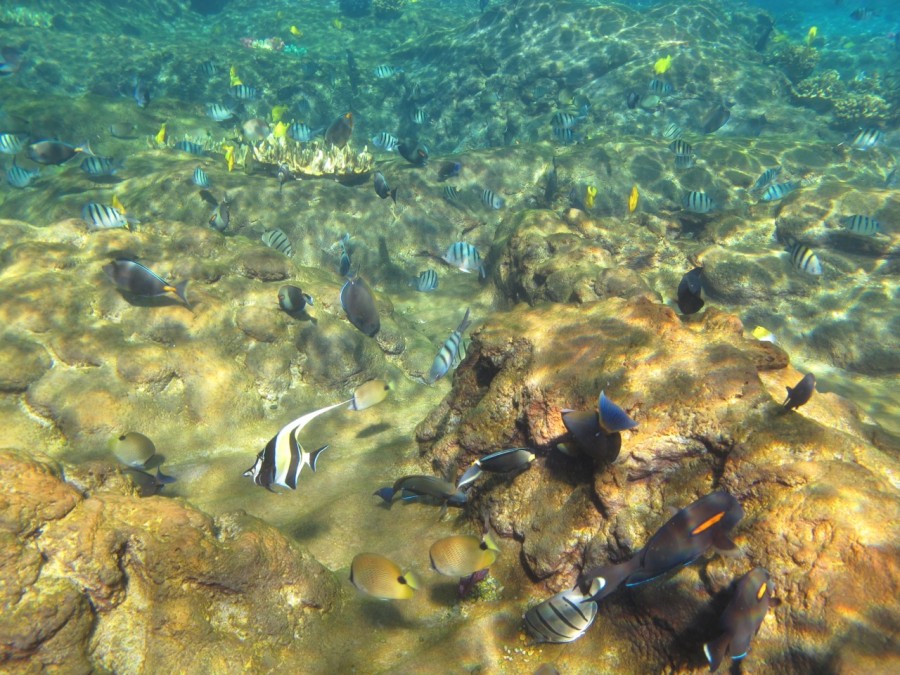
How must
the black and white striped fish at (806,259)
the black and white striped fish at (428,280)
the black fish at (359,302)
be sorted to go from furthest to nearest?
1. the black and white striped fish at (428,280)
2. the black and white striped fish at (806,259)
3. the black fish at (359,302)

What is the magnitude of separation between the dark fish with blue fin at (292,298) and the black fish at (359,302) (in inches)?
49.1

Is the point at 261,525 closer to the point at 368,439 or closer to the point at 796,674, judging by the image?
the point at 368,439

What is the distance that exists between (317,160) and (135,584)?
9.49m

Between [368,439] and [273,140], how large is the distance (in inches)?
331

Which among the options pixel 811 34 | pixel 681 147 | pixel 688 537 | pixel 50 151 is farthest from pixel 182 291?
pixel 811 34

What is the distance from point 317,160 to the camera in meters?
10.1

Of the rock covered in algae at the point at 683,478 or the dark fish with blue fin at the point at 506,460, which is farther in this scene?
the dark fish with blue fin at the point at 506,460

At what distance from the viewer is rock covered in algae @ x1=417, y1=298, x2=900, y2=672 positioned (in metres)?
2.07

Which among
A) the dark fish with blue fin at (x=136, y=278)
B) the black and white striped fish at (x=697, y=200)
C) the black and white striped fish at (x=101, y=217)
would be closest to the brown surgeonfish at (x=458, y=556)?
the dark fish with blue fin at (x=136, y=278)

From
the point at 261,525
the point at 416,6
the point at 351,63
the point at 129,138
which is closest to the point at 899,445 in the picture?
the point at 261,525

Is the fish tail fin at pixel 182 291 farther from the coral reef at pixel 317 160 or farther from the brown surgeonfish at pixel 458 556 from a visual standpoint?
the coral reef at pixel 317 160

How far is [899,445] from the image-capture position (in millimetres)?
3355

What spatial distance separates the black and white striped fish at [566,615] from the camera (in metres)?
2.28

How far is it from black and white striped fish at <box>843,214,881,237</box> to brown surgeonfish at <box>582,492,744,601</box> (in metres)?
7.78
